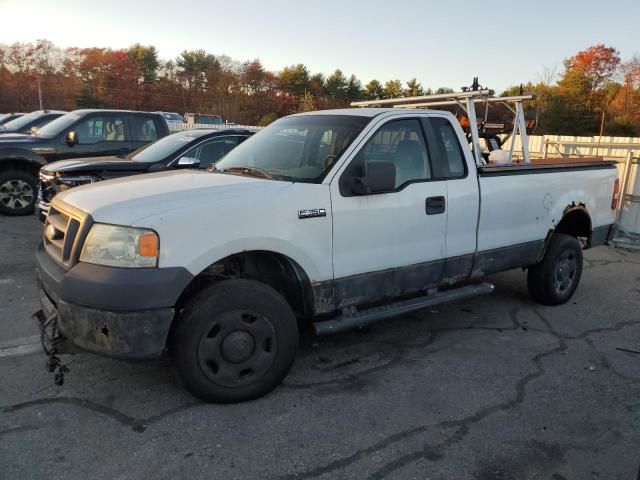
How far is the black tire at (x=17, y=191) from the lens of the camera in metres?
9.24

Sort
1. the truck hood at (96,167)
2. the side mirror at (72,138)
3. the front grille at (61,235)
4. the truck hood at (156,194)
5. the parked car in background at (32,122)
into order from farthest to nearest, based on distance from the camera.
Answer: the parked car in background at (32,122) < the side mirror at (72,138) < the truck hood at (96,167) < the front grille at (61,235) < the truck hood at (156,194)

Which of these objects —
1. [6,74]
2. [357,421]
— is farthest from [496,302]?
[6,74]

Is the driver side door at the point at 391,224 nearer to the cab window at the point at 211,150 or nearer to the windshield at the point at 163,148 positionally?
the cab window at the point at 211,150

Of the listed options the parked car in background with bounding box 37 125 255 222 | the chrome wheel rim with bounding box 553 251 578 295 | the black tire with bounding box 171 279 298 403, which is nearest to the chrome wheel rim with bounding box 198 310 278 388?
the black tire with bounding box 171 279 298 403

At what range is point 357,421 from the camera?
3.12 m

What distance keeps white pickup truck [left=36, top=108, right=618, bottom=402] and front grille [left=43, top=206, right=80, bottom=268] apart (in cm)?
1

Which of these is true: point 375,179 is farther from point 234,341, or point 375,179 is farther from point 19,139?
point 19,139

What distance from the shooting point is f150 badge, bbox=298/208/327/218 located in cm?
336

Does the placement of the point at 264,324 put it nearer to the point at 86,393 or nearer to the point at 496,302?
the point at 86,393

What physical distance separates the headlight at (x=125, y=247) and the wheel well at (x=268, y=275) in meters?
0.47

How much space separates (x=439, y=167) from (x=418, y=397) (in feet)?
6.17

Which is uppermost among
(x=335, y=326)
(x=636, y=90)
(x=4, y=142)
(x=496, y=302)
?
(x=636, y=90)

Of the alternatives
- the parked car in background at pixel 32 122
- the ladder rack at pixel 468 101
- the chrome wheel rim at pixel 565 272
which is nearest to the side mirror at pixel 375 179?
the ladder rack at pixel 468 101

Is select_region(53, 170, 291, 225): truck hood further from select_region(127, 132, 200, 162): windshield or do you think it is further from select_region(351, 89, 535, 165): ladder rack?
select_region(127, 132, 200, 162): windshield
